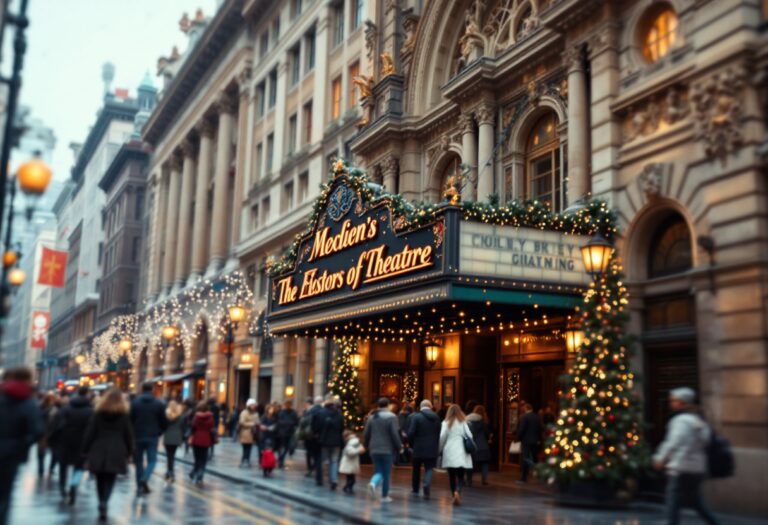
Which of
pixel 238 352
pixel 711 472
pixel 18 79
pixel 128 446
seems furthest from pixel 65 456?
pixel 238 352

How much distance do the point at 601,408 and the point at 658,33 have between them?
819cm

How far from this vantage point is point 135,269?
82.1m

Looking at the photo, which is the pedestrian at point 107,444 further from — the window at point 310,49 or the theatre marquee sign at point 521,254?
the window at point 310,49

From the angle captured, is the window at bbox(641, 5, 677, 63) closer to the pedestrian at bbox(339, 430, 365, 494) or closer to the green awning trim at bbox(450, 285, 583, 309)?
the green awning trim at bbox(450, 285, 583, 309)

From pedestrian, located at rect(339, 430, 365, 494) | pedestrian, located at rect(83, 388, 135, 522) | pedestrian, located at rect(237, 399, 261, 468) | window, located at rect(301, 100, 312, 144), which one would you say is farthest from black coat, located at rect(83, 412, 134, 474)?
window, located at rect(301, 100, 312, 144)

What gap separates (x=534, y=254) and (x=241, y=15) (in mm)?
37512

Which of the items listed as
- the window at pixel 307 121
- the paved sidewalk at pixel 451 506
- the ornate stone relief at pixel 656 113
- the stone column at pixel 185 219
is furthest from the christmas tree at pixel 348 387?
the stone column at pixel 185 219

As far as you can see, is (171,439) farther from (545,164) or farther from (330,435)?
(545,164)

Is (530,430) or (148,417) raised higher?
(148,417)

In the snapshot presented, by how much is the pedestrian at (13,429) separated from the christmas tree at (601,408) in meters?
9.41

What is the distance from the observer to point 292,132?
4259cm

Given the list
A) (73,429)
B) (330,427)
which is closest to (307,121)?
(330,427)

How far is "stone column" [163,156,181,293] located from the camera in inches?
2459

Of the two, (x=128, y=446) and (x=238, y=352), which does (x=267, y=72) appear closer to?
(x=238, y=352)
